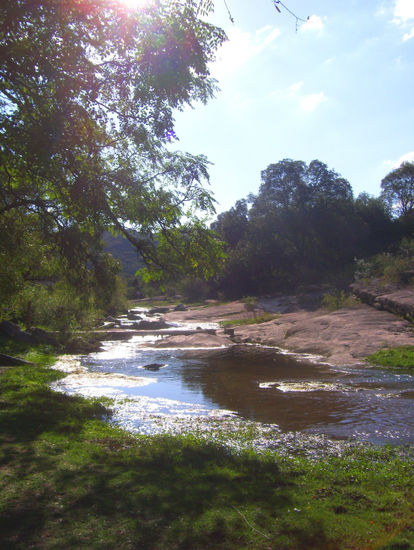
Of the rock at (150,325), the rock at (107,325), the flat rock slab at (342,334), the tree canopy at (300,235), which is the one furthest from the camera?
the tree canopy at (300,235)

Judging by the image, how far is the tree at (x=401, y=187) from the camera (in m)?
76.6

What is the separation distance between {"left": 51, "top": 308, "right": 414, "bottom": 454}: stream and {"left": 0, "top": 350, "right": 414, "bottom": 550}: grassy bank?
1945mm

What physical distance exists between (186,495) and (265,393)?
8628mm

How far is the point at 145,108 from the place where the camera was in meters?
10.4

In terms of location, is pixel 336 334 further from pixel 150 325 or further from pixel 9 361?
pixel 150 325

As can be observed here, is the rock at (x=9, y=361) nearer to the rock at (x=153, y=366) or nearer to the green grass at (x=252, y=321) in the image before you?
the rock at (x=153, y=366)

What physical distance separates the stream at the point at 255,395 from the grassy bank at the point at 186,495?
1945 millimetres

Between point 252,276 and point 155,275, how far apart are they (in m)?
53.2

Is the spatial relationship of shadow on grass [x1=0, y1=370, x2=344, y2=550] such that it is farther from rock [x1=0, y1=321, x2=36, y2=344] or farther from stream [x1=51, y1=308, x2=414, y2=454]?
rock [x1=0, y1=321, x2=36, y2=344]

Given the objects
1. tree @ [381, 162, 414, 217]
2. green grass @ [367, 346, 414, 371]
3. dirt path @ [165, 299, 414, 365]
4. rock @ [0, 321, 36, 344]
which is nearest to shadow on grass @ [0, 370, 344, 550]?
green grass @ [367, 346, 414, 371]

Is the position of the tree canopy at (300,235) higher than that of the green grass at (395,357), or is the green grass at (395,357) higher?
the tree canopy at (300,235)

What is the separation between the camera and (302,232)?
65.2 metres

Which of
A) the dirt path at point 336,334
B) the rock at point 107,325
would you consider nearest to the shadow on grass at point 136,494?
the dirt path at point 336,334

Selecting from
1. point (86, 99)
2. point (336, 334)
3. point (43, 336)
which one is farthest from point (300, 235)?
point (86, 99)
